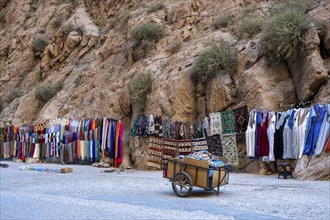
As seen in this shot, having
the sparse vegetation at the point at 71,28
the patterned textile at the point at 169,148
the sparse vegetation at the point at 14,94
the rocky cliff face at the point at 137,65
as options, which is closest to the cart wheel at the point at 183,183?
the rocky cliff face at the point at 137,65

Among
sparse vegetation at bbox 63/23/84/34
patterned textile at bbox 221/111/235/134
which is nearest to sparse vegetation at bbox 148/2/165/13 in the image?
sparse vegetation at bbox 63/23/84/34

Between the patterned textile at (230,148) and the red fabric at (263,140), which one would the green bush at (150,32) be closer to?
the patterned textile at (230,148)

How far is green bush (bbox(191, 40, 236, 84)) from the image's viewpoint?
15656 mm

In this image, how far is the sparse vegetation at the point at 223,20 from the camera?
65.4ft

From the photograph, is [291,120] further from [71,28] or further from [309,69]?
[71,28]

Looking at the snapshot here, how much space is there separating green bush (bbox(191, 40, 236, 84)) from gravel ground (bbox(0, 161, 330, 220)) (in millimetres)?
5742

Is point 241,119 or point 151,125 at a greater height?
point 241,119

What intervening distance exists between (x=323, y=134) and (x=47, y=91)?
67.9 ft

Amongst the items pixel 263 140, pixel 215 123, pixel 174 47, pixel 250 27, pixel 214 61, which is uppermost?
pixel 250 27

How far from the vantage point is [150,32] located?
2141cm

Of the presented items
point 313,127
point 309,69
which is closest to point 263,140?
point 313,127

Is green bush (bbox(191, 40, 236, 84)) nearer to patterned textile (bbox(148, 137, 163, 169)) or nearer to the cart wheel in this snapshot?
patterned textile (bbox(148, 137, 163, 169))

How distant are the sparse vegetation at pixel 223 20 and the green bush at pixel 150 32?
9.66 ft

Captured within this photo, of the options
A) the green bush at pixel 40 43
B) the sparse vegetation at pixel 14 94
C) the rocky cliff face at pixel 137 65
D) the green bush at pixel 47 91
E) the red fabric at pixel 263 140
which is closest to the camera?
the red fabric at pixel 263 140
